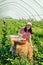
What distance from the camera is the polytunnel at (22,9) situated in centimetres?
2034

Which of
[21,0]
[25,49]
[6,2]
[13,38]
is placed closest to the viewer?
[25,49]

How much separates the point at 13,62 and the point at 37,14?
13.7m

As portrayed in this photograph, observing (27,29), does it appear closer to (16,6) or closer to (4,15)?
(16,6)

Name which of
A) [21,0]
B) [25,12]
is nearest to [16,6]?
[25,12]

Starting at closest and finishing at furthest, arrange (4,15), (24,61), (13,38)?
(24,61), (13,38), (4,15)

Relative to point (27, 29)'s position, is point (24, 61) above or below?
below

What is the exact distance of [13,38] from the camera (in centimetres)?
821

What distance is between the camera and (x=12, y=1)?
21172 millimetres

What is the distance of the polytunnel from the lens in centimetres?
2034

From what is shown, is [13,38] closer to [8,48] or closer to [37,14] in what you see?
[8,48]

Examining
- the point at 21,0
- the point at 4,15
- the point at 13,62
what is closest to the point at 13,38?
the point at 13,62

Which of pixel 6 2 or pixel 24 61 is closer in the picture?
pixel 24 61

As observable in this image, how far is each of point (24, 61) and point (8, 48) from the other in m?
2.06

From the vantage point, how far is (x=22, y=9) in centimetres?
2316
